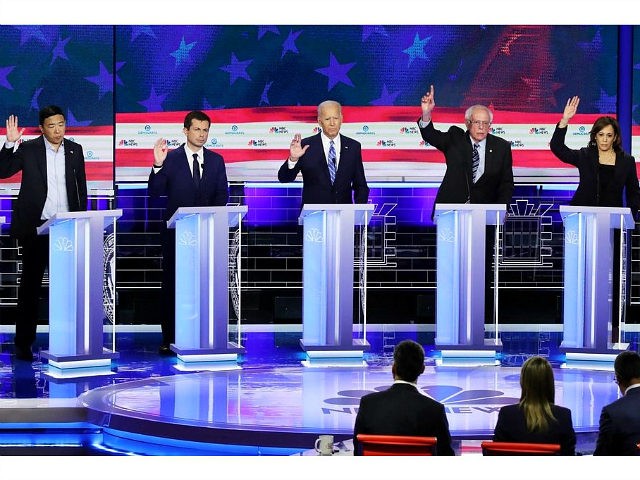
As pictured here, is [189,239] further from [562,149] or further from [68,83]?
[68,83]

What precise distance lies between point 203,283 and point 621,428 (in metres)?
3.54

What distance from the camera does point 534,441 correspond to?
414 cm

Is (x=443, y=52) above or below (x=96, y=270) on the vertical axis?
above

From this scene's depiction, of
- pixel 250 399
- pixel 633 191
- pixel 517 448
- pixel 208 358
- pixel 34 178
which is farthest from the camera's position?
pixel 633 191

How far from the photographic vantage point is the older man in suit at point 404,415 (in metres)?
4.21

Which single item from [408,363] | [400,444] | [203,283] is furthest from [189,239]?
[400,444]

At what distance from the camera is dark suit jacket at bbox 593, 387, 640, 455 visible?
13.8 ft

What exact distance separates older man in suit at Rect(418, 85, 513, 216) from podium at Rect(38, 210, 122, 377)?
7.75ft

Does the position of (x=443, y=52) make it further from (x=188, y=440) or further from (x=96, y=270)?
(x=188, y=440)

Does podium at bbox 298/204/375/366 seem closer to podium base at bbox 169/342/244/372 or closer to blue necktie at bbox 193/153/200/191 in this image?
podium base at bbox 169/342/244/372

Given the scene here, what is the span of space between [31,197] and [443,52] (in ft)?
12.3

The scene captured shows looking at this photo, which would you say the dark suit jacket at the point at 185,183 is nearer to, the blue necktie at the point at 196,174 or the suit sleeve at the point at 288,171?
the blue necktie at the point at 196,174

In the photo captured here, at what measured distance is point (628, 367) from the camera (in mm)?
4395
